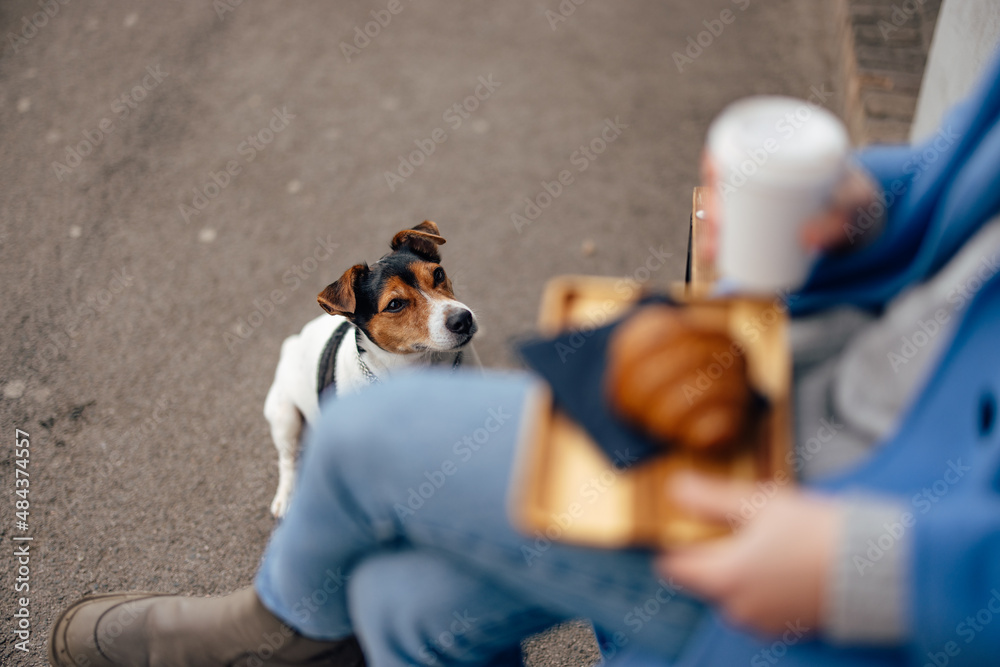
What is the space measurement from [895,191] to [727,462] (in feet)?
1.93

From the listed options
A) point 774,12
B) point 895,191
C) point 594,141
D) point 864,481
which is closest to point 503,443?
point 864,481

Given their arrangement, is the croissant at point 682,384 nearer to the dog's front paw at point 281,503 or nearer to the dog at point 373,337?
the dog at point 373,337

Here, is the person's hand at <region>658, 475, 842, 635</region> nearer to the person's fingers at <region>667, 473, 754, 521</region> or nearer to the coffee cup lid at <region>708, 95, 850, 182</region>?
the person's fingers at <region>667, 473, 754, 521</region>

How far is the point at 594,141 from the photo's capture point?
3615mm

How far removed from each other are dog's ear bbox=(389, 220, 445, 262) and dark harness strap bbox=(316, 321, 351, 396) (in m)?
0.36

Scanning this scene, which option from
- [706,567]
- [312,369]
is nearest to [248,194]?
[312,369]

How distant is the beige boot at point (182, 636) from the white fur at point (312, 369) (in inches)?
26.2

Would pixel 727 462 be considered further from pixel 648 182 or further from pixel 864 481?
pixel 648 182

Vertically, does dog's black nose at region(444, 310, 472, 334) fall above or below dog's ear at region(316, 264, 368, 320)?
below

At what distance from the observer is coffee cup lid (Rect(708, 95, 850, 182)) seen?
0.88 meters

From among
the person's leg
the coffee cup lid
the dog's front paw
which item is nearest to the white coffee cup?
the coffee cup lid

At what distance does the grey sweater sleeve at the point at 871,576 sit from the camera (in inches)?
31.8

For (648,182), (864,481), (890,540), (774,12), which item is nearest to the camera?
(890,540)

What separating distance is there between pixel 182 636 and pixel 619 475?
1.18 metres
